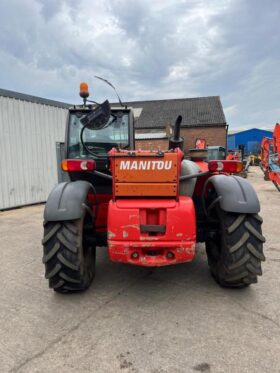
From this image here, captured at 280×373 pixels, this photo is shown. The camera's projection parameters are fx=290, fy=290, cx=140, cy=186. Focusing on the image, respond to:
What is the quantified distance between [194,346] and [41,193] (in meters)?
8.20

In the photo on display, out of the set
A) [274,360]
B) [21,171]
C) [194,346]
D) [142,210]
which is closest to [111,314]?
[194,346]

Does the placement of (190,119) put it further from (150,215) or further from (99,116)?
(150,215)

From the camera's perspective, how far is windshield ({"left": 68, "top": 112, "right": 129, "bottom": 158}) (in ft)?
14.3

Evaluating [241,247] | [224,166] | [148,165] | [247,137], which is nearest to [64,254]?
[148,165]

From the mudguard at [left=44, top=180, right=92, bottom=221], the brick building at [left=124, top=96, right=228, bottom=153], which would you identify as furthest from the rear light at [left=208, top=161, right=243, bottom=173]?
the brick building at [left=124, top=96, right=228, bottom=153]

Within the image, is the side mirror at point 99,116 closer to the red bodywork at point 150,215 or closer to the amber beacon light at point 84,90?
the red bodywork at point 150,215

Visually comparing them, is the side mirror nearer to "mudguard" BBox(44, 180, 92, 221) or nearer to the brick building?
"mudguard" BBox(44, 180, 92, 221)

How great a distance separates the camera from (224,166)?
119 inches

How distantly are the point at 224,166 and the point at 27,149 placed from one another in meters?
7.39

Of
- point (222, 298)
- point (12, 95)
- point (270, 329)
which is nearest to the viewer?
point (270, 329)

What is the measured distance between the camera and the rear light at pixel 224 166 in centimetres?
299

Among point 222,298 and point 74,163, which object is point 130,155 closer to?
point 74,163

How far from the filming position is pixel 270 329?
7.75 feet

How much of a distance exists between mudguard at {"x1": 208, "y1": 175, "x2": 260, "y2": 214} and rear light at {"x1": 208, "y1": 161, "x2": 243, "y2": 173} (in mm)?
132
